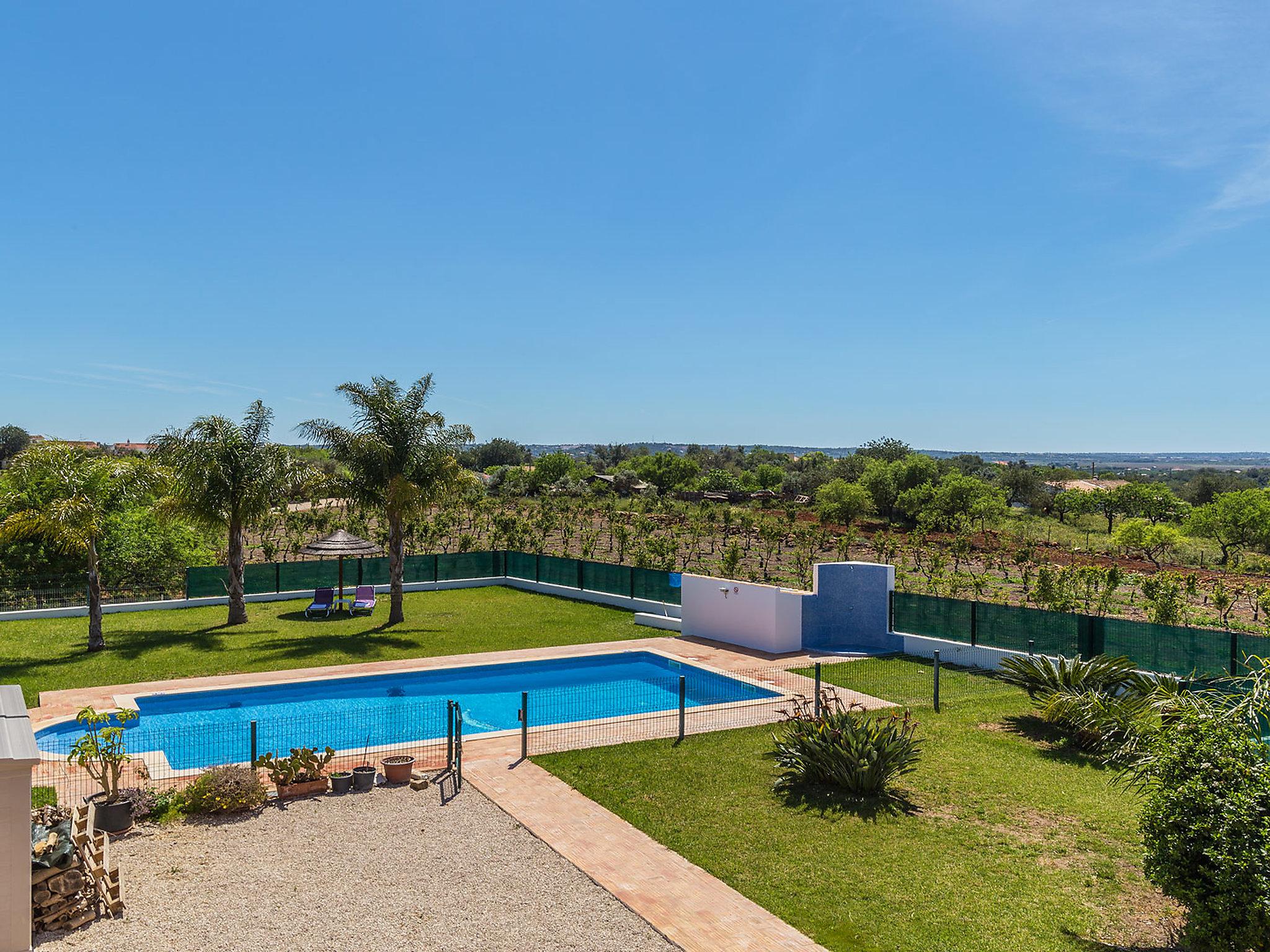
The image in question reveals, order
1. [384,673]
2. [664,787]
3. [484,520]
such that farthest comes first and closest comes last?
[484,520] → [384,673] → [664,787]

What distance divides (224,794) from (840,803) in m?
7.08

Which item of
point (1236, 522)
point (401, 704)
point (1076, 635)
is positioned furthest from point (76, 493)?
point (1236, 522)

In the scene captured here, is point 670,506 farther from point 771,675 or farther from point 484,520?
point 771,675

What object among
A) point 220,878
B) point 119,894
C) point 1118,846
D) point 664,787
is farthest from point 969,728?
point 119,894

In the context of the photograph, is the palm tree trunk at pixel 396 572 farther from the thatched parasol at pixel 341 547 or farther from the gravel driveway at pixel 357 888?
the gravel driveway at pixel 357 888

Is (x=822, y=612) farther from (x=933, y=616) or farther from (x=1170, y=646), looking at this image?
(x=1170, y=646)

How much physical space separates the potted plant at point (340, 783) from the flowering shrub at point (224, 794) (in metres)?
0.82

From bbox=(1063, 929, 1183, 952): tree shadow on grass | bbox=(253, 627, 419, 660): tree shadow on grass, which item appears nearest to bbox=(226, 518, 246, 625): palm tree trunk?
bbox=(253, 627, 419, 660): tree shadow on grass

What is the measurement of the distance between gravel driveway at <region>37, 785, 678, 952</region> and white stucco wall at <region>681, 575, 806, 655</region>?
36.1ft

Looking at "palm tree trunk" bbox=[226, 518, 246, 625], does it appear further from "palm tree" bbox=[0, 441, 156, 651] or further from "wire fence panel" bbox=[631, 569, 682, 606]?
"wire fence panel" bbox=[631, 569, 682, 606]

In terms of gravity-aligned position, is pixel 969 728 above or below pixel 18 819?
below

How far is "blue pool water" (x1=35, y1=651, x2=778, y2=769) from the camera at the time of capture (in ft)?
44.7

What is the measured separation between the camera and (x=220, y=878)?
27.2ft

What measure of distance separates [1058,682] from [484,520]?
153 feet
